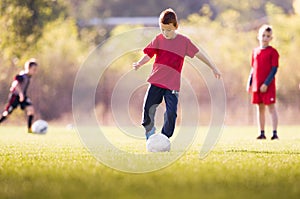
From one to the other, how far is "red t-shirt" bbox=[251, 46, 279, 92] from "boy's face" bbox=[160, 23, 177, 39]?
4.13 metres

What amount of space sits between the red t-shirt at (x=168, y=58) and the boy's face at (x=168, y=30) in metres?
0.06

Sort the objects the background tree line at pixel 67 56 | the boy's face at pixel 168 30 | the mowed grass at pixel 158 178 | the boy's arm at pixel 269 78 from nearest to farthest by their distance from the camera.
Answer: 1. the mowed grass at pixel 158 178
2. the boy's face at pixel 168 30
3. the boy's arm at pixel 269 78
4. the background tree line at pixel 67 56

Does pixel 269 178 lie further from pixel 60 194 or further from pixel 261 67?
pixel 261 67

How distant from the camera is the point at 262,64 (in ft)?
42.3

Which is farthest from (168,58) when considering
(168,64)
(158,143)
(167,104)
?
(158,143)

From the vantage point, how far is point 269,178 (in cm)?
566

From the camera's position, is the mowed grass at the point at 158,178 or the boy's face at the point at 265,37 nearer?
the mowed grass at the point at 158,178

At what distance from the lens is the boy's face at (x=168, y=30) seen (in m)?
8.90

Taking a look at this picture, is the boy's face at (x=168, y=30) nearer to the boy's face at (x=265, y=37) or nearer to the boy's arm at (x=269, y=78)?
the boy's arm at (x=269, y=78)

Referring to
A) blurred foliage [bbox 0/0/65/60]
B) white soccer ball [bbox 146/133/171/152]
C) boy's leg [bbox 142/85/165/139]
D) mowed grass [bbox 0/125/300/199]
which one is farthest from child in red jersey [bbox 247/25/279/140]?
blurred foliage [bbox 0/0/65/60]

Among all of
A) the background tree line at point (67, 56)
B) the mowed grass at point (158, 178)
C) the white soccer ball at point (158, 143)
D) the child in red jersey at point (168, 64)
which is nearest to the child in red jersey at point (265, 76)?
the child in red jersey at point (168, 64)

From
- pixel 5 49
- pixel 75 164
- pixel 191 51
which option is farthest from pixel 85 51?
pixel 75 164

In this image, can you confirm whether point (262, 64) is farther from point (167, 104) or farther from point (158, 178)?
point (158, 178)

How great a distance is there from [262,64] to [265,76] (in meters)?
0.23
